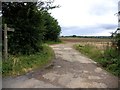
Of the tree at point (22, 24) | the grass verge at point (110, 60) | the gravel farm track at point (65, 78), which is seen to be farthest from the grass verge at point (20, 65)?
the grass verge at point (110, 60)

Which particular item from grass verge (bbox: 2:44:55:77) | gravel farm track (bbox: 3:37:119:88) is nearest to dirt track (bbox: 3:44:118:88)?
gravel farm track (bbox: 3:37:119:88)

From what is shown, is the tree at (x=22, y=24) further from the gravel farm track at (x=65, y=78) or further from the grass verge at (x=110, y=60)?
the grass verge at (x=110, y=60)

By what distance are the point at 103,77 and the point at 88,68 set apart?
2.09 metres

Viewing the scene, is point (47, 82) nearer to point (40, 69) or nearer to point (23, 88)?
point (23, 88)

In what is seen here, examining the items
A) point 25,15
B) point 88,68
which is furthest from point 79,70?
point 25,15

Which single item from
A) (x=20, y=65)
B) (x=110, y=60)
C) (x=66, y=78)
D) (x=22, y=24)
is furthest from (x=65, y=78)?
(x=22, y=24)

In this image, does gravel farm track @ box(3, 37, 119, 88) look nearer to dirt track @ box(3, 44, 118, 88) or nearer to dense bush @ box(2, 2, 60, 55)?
dirt track @ box(3, 44, 118, 88)

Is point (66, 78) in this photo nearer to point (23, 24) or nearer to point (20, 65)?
point (20, 65)

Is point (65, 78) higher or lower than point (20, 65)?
lower

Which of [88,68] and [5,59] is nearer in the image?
[5,59]

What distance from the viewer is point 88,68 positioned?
46.4 ft

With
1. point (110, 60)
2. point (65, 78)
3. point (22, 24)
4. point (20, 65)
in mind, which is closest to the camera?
point (65, 78)

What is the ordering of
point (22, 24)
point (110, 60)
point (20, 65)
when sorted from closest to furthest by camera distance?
point (20, 65)
point (22, 24)
point (110, 60)

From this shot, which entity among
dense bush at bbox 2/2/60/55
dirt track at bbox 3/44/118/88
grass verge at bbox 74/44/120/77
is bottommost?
dirt track at bbox 3/44/118/88
